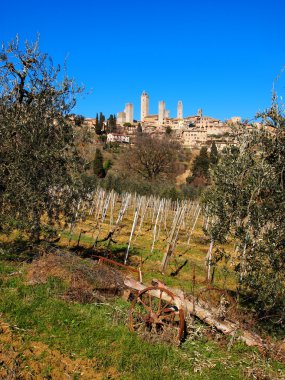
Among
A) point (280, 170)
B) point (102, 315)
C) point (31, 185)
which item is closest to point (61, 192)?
point (31, 185)

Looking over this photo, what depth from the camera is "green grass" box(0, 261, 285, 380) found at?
6434 mm

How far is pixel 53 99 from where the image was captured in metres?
11.6

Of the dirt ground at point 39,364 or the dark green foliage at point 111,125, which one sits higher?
the dark green foliage at point 111,125

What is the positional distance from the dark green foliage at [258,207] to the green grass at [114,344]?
152 cm

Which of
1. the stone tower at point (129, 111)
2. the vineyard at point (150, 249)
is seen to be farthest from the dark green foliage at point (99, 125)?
the vineyard at point (150, 249)

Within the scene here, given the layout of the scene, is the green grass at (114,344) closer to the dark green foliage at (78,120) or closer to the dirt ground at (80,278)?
the dirt ground at (80,278)

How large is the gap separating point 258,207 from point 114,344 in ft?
14.5

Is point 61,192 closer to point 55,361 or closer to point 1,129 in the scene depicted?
point 1,129

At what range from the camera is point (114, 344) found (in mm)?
7016

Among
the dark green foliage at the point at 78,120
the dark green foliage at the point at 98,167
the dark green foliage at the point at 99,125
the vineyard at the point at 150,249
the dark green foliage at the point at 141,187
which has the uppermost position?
the dark green foliage at the point at 99,125

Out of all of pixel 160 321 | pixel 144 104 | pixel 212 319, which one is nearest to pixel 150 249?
pixel 212 319

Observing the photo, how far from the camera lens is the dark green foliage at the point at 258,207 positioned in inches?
301

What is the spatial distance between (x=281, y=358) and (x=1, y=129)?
10079 millimetres

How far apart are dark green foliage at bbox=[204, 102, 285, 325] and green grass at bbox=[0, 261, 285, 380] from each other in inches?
59.8
